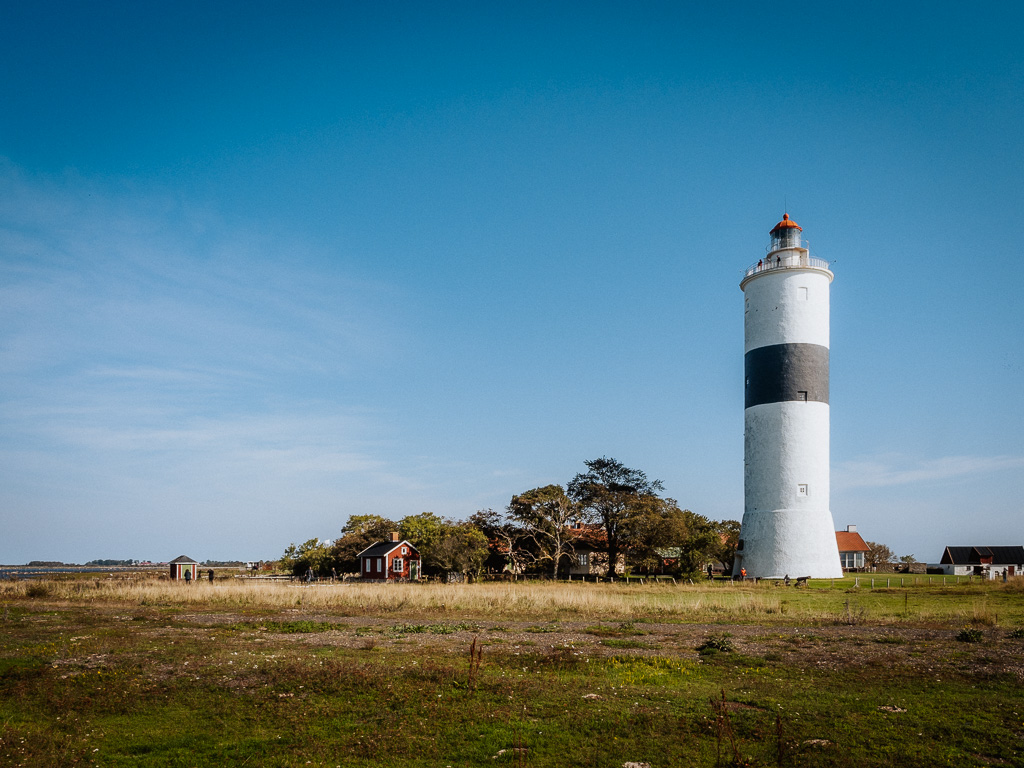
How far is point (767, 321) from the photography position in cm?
4691

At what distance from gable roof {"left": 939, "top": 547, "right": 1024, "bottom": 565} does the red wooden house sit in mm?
57163

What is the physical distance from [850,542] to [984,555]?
55.9ft

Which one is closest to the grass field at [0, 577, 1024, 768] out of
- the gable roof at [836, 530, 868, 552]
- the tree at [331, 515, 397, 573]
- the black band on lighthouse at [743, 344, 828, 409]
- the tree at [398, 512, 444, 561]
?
the black band on lighthouse at [743, 344, 828, 409]

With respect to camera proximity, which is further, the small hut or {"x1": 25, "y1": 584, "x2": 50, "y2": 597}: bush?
the small hut

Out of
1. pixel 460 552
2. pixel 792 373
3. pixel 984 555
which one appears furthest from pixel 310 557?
pixel 984 555

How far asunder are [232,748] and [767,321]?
43.7 m

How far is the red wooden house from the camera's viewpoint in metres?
59.0

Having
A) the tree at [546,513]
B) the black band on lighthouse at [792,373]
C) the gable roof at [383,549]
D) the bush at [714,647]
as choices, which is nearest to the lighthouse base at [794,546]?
the black band on lighthouse at [792,373]

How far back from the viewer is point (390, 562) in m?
59.2

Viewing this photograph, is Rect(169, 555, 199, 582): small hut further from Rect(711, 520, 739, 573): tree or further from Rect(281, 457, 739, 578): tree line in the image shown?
Rect(711, 520, 739, 573): tree

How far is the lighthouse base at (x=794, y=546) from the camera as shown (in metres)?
44.6

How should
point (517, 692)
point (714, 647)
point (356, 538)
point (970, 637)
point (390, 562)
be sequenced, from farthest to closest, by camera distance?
point (356, 538) → point (390, 562) → point (970, 637) → point (714, 647) → point (517, 692)

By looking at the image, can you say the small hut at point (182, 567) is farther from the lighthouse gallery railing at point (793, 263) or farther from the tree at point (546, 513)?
the lighthouse gallery railing at point (793, 263)

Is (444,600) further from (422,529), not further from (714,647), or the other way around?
(422,529)
